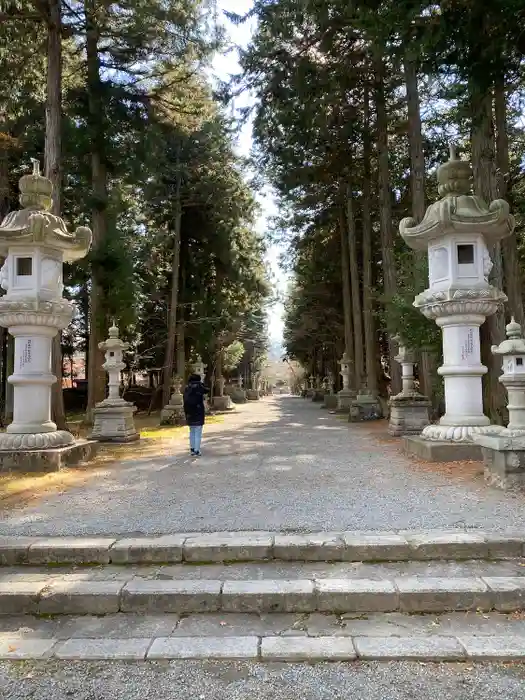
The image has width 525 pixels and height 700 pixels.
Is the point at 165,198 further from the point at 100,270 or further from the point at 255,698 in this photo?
the point at 255,698

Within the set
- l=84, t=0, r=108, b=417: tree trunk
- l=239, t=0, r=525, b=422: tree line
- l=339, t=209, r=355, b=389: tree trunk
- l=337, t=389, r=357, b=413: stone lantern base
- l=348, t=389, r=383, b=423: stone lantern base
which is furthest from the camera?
l=337, t=389, r=357, b=413: stone lantern base

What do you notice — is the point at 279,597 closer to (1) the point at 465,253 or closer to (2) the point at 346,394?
(1) the point at 465,253

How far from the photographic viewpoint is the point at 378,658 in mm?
2924

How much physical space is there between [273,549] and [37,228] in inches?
257

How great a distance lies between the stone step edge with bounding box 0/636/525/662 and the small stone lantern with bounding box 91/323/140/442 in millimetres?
9886

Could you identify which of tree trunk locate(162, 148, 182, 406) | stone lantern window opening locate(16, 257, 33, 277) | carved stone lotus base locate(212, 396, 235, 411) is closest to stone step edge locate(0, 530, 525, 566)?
stone lantern window opening locate(16, 257, 33, 277)

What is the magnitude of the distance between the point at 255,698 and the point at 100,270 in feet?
43.9

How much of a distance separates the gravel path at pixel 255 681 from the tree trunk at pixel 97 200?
41.7 ft

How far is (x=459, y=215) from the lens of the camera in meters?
7.91

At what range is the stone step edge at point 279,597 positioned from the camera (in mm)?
3451

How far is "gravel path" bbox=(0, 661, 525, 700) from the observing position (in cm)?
263

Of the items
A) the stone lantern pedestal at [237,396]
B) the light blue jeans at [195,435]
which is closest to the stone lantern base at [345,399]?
the light blue jeans at [195,435]

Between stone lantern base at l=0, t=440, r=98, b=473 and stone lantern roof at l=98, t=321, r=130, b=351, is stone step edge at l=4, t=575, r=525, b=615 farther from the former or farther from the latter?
stone lantern roof at l=98, t=321, r=130, b=351

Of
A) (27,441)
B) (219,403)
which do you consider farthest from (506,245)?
(219,403)
